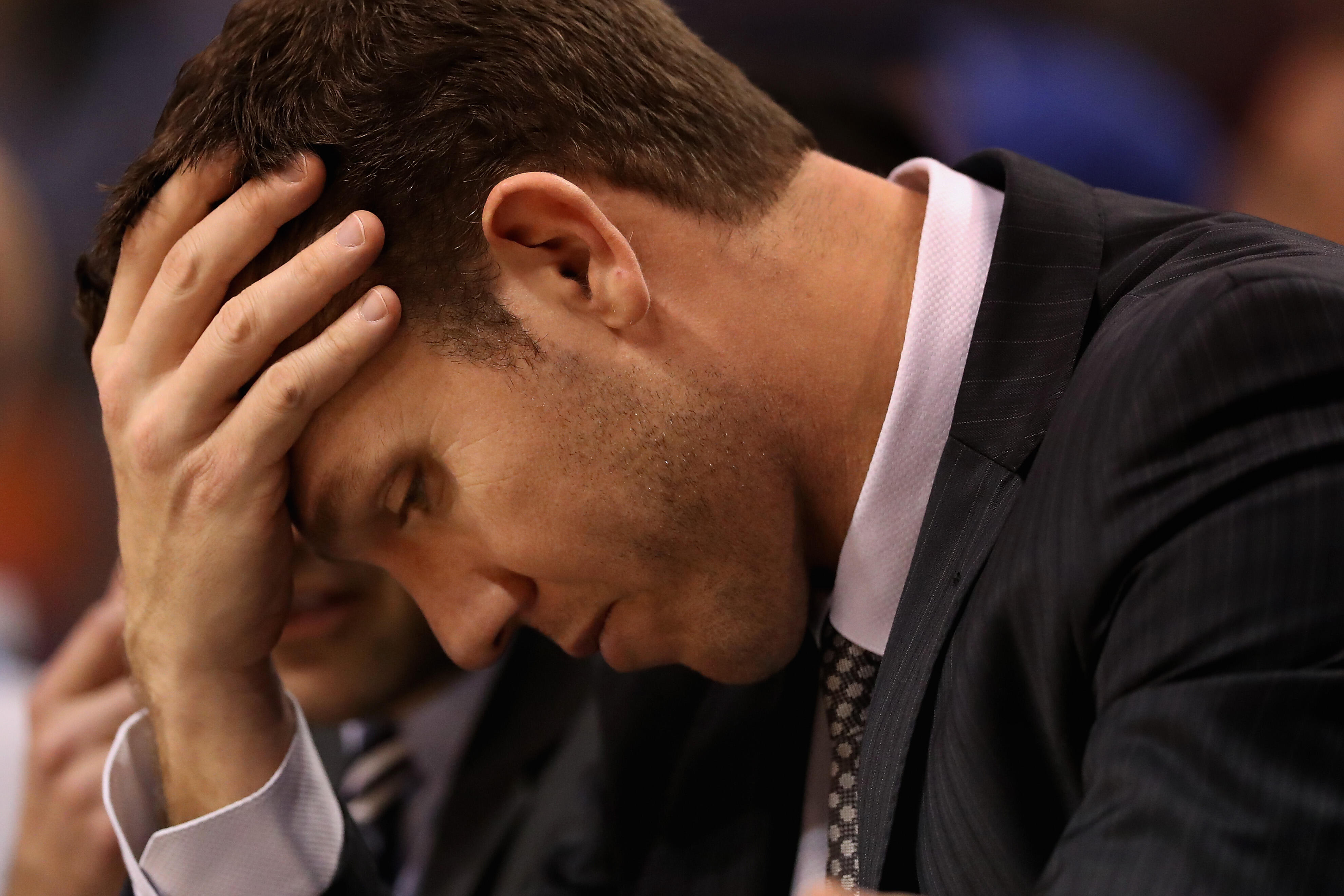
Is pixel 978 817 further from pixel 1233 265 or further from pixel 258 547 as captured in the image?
pixel 258 547

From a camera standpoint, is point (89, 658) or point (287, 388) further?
point (89, 658)

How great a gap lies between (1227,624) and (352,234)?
613 millimetres

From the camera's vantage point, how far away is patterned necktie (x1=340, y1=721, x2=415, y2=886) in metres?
1.48

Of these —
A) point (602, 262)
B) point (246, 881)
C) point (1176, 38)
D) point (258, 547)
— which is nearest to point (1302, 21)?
point (1176, 38)

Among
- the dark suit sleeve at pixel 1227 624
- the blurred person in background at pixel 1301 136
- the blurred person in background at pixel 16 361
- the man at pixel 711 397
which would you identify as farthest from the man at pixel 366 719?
the blurred person in background at pixel 1301 136

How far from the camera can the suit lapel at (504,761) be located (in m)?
1.31

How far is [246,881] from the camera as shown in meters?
1.10

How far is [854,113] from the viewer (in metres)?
1.78

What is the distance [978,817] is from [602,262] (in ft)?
1.46

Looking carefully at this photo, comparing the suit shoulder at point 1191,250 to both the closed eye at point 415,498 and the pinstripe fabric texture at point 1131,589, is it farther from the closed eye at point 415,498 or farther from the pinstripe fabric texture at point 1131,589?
the closed eye at point 415,498

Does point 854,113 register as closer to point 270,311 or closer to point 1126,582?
point 270,311

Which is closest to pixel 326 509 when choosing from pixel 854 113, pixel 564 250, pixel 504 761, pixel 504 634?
pixel 504 634

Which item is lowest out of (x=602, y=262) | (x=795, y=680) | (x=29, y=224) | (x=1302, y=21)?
(x=29, y=224)

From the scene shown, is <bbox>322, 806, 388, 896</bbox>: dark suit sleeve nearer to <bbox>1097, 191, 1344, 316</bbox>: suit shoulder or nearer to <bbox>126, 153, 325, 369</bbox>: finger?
<bbox>126, 153, 325, 369</bbox>: finger
